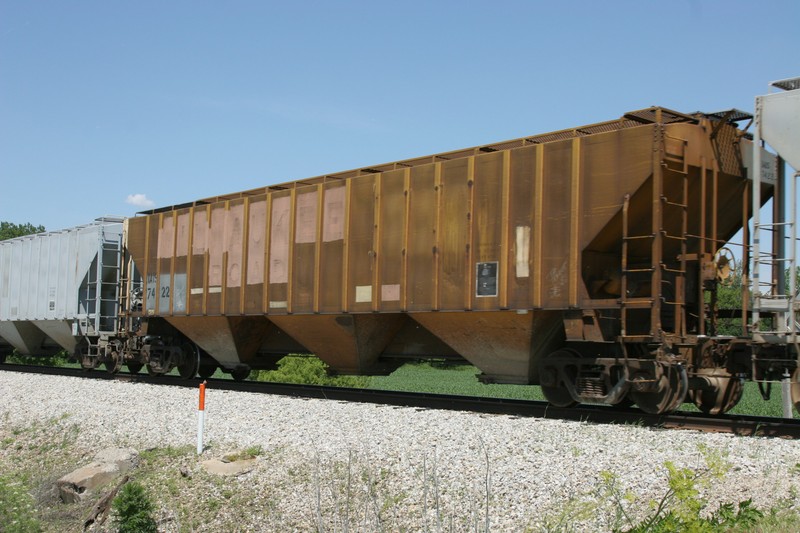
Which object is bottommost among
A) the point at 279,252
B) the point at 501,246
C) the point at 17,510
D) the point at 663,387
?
the point at 17,510

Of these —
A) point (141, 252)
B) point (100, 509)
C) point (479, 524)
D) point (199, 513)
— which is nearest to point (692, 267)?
point (479, 524)

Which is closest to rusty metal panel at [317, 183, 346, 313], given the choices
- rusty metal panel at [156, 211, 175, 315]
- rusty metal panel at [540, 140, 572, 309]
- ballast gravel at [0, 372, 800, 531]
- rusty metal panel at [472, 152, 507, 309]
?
ballast gravel at [0, 372, 800, 531]

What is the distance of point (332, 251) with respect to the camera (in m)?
15.1

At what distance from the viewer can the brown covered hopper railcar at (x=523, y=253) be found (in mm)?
10969

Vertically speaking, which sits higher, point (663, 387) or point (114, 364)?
point (663, 387)

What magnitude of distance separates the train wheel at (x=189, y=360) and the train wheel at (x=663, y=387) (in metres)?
11.9

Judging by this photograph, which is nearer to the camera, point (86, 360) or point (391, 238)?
point (391, 238)

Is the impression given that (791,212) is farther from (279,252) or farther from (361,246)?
(279,252)

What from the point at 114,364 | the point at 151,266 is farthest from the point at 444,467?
the point at 114,364

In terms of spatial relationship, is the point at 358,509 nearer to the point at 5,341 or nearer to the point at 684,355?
the point at 684,355

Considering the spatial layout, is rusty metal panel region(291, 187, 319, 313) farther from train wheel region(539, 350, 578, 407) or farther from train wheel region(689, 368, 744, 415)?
train wheel region(689, 368, 744, 415)

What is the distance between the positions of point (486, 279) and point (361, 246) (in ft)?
9.95

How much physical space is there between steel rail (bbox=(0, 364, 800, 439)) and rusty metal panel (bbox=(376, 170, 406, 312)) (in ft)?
6.12

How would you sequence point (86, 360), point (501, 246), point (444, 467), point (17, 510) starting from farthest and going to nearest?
point (86, 360)
point (501, 246)
point (17, 510)
point (444, 467)
